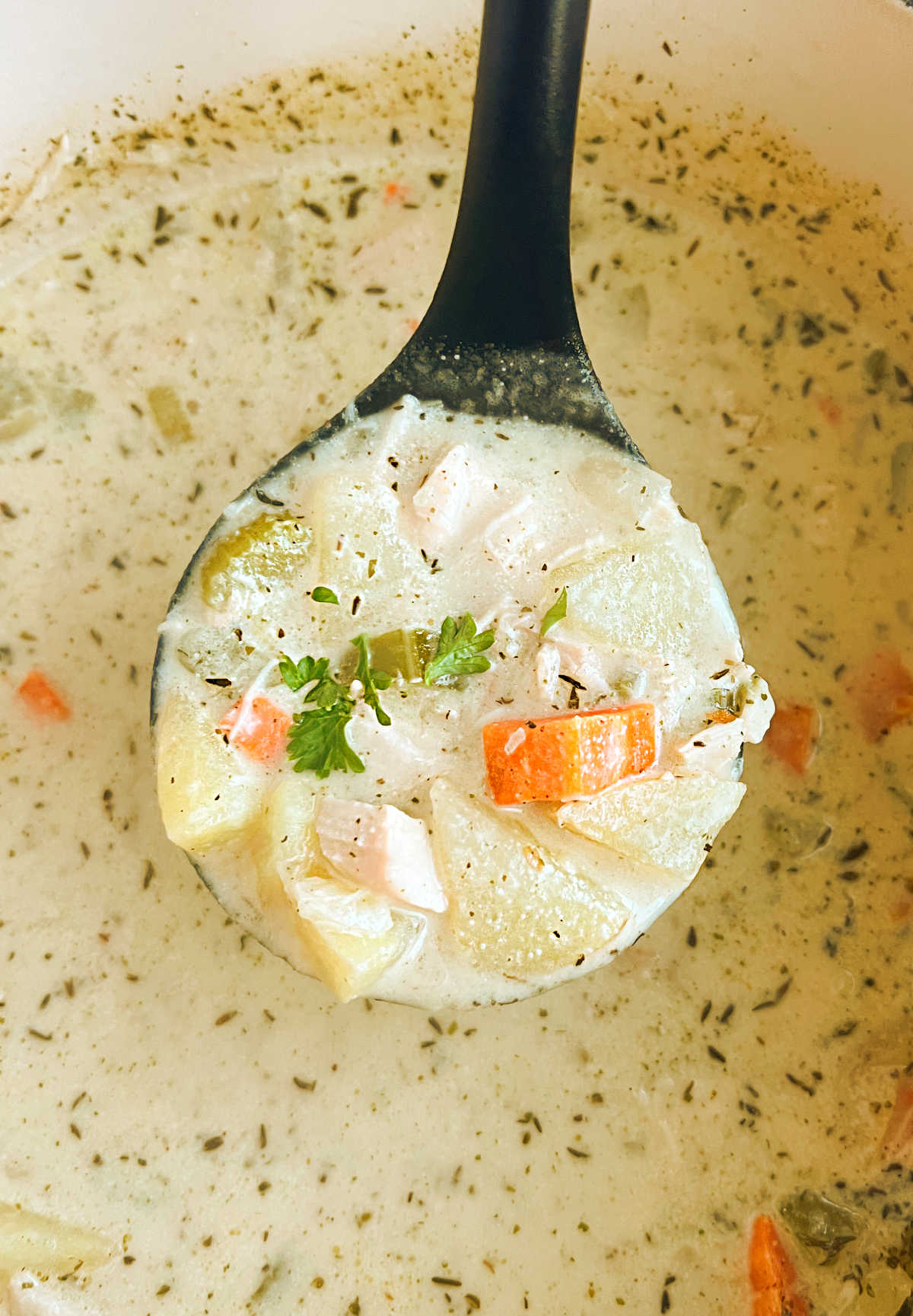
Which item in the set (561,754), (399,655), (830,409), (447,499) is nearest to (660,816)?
(561,754)

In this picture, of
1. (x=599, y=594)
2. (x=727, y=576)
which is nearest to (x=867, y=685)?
(x=727, y=576)

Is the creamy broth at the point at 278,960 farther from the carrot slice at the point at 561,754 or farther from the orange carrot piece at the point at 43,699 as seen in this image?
the carrot slice at the point at 561,754

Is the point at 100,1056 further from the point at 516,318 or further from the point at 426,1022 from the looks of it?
the point at 516,318

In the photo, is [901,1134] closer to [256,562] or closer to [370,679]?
[370,679]

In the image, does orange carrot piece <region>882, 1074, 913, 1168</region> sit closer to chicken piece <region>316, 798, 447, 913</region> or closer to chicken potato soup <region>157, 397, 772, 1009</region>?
chicken potato soup <region>157, 397, 772, 1009</region>

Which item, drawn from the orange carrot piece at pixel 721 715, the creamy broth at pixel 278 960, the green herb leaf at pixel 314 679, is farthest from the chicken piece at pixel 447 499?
the creamy broth at pixel 278 960
